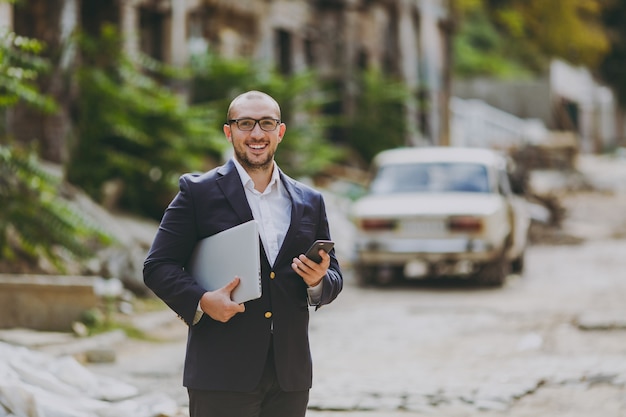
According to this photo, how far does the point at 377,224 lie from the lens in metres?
13.9

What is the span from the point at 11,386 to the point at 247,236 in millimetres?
2423

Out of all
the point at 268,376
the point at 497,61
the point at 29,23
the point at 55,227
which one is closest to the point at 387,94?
the point at 29,23

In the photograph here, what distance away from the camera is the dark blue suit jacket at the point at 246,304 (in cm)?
367

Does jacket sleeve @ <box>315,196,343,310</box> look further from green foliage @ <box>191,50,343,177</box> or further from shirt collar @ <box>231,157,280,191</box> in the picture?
green foliage @ <box>191,50,343,177</box>

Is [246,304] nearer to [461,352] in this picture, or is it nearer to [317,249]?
[317,249]

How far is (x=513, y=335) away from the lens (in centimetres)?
998

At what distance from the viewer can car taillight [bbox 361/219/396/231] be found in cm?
1379

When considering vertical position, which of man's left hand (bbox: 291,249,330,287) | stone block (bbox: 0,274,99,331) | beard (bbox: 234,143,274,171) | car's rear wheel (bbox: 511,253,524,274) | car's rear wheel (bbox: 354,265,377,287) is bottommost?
car's rear wheel (bbox: 511,253,524,274)

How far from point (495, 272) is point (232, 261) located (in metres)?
10.8

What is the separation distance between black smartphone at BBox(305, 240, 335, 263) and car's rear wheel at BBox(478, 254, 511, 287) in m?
10.6

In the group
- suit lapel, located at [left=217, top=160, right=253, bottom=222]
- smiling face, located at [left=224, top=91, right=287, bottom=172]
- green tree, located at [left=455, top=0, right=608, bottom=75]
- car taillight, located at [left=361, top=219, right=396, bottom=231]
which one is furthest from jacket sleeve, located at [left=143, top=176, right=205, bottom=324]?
green tree, located at [left=455, top=0, right=608, bottom=75]

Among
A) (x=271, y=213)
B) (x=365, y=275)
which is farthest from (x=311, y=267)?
(x=365, y=275)

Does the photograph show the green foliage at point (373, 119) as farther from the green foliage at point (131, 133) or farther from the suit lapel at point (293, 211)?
the suit lapel at point (293, 211)

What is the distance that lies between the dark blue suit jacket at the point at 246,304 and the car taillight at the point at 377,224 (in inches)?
393
